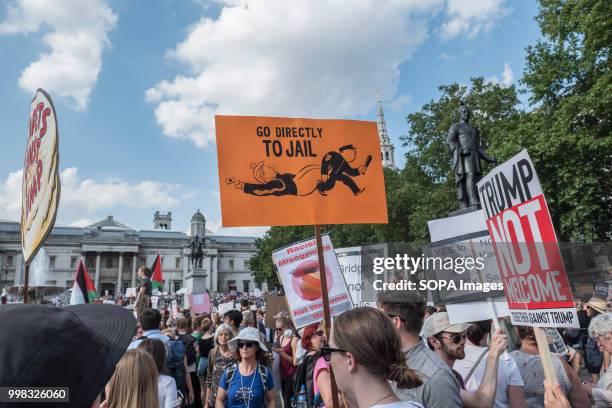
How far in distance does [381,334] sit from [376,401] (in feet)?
0.85

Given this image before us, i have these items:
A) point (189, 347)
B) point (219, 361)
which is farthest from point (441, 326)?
point (189, 347)

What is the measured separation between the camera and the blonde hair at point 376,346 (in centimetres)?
175

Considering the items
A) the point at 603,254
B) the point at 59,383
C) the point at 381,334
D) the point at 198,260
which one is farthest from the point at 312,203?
the point at 198,260

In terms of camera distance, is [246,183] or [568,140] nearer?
[246,183]

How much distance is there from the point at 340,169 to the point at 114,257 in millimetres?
88190

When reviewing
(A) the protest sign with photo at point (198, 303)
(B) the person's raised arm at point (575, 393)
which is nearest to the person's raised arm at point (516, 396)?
(B) the person's raised arm at point (575, 393)

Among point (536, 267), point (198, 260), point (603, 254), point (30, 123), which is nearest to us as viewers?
point (536, 267)

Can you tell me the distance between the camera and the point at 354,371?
176 cm

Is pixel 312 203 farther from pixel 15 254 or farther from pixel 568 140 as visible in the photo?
pixel 15 254

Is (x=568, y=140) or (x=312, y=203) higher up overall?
(x=568, y=140)

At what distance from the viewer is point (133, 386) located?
96.4 inches

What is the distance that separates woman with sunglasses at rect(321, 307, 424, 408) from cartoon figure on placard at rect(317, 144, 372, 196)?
225 cm

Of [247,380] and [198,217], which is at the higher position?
[198,217]

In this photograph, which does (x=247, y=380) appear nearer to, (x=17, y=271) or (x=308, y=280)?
(x=308, y=280)
